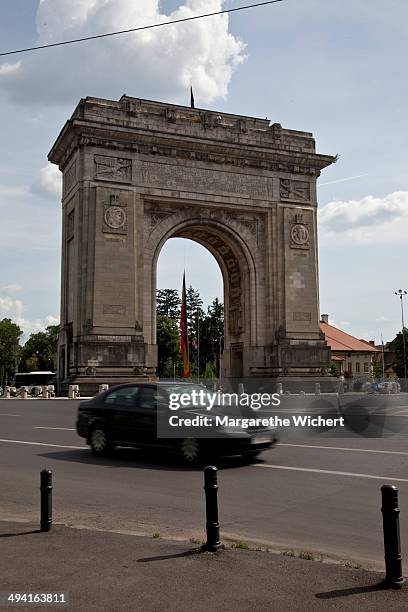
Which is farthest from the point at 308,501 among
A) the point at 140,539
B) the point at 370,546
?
the point at 140,539

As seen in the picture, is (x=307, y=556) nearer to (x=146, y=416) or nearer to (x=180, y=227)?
(x=146, y=416)

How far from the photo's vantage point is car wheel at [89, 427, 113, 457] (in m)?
12.5

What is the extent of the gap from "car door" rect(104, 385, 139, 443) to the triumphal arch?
72.7 feet

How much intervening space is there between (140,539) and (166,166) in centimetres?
3372

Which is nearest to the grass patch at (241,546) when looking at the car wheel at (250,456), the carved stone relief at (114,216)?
the car wheel at (250,456)

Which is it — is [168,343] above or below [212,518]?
above

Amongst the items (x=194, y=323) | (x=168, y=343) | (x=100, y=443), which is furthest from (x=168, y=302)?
(x=100, y=443)

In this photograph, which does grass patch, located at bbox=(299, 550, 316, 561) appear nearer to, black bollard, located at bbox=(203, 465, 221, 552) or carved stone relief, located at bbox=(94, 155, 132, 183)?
black bollard, located at bbox=(203, 465, 221, 552)

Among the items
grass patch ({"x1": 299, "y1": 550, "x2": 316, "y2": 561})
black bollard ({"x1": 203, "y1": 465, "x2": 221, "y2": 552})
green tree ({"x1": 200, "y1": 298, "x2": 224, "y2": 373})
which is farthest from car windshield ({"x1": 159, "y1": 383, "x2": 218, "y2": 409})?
green tree ({"x1": 200, "y1": 298, "x2": 224, "y2": 373})

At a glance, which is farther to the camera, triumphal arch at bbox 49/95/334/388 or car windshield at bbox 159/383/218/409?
triumphal arch at bbox 49/95/334/388

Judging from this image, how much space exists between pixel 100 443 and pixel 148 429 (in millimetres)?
1285

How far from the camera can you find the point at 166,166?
38312 millimetres

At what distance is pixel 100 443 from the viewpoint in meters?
12.5

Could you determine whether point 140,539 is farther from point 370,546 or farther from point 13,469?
point 13,469
